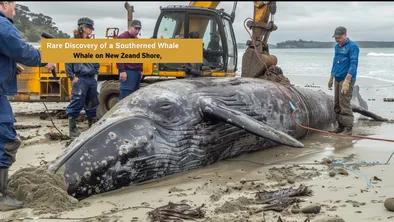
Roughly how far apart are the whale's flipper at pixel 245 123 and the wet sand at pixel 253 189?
48cm

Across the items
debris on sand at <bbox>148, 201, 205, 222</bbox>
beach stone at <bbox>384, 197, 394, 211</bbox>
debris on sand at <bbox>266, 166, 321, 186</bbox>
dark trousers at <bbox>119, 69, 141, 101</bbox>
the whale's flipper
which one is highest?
dark trousers at <bbox>119, 69, 141, 101</bbox>

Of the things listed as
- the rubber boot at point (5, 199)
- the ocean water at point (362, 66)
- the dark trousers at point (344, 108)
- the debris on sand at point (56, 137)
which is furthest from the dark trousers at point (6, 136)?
the ocean water at point (362, 66)

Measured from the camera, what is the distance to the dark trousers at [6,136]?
530 cm

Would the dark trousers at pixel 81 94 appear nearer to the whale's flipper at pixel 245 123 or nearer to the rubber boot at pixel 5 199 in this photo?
the whale's flipper at pixel 245 123

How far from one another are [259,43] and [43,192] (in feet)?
24.1

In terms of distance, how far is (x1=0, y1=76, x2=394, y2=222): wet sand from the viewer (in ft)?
16.2

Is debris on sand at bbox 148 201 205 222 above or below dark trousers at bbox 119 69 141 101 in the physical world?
below

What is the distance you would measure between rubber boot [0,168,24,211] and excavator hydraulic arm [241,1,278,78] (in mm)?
6873

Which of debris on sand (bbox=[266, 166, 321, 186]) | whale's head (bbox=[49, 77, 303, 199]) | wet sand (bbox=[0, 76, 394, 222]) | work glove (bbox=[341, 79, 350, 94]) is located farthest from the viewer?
work glove (bbox=[341, 79, 350, 94])

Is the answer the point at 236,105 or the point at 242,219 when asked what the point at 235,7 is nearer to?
the point at 236,105

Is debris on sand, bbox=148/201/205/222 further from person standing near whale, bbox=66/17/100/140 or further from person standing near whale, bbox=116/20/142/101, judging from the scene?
person standing near whale, bbox=116/20/142/101

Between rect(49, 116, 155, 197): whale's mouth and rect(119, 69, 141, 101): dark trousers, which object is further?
rect(119, 69, 141, 101): dark trousers
